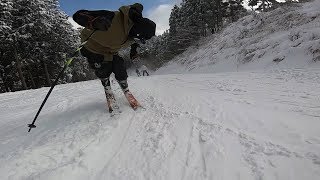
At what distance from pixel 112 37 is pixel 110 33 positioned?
0.08 metres

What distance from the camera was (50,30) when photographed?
27.4 metres

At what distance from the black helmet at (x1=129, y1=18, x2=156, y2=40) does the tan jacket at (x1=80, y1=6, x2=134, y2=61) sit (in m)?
0.09

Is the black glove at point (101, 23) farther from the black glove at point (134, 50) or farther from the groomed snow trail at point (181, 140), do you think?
the groomed snow trail at point (181, 140)

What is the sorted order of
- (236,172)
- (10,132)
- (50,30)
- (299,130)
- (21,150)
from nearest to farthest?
(236,172)
(299,130)
(21,150)
(10,132)
(50,30)

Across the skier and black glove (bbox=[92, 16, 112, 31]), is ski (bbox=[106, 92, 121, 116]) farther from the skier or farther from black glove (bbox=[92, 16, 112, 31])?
black glove (bbox=[92, 16, 112, 31])

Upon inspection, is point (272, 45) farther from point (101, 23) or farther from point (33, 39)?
point (33, 39)

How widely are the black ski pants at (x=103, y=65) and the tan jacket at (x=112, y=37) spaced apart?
0.09 metres

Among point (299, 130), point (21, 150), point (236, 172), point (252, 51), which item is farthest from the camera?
point (252, 51)

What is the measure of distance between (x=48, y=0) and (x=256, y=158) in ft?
97.5

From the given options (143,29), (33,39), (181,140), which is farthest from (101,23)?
(33,39)

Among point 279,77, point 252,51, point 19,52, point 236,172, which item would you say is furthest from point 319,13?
point 19,52

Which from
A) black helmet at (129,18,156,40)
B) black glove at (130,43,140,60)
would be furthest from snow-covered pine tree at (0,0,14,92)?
black helmet at (129,18,156,40)

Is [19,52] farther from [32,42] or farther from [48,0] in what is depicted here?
[48,0]

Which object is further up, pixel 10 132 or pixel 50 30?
pixel 50 30
